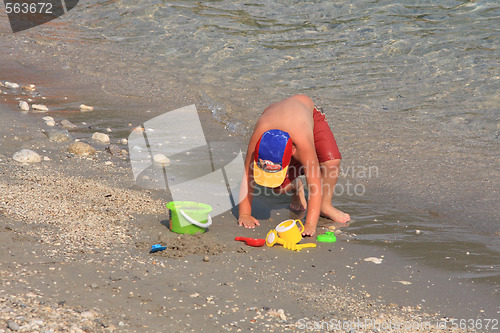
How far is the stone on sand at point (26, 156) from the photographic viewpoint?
16.0 feet

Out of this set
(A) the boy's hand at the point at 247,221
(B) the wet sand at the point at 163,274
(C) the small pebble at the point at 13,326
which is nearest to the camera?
(C) the small pebble at the point at 13,326

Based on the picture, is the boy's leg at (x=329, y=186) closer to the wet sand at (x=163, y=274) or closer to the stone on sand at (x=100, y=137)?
the wet sand at (x=163, y=274)

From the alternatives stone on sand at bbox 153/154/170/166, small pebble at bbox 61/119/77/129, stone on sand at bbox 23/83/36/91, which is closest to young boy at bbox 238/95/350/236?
stone on sand at bbox 153/154/170/166

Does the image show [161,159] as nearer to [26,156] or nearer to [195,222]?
[26,156]

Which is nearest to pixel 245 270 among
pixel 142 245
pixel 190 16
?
pixel 142 245

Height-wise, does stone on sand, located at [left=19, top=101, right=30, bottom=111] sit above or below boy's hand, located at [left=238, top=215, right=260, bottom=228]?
above

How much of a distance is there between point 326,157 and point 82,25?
8773mm

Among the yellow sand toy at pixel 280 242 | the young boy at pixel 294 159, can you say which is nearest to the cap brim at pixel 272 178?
the young boy at pixel 294 159

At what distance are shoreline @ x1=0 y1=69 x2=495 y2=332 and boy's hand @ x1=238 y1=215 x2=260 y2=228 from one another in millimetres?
62

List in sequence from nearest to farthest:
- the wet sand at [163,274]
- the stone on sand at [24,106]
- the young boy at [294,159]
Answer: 1. the wet sand at [163,274]
2. the young boy at [294,159]
3. the stone on sand at [24,106]

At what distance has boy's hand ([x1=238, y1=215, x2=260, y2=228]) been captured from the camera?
4.40 metres

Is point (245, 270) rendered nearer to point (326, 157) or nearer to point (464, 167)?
point (326, 157)

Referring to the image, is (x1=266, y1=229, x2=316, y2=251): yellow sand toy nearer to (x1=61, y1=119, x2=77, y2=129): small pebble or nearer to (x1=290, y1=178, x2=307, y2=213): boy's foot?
(x1=290, y1=178, x2=307, y2=213): boy's foot

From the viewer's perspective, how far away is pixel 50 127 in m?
6.07
